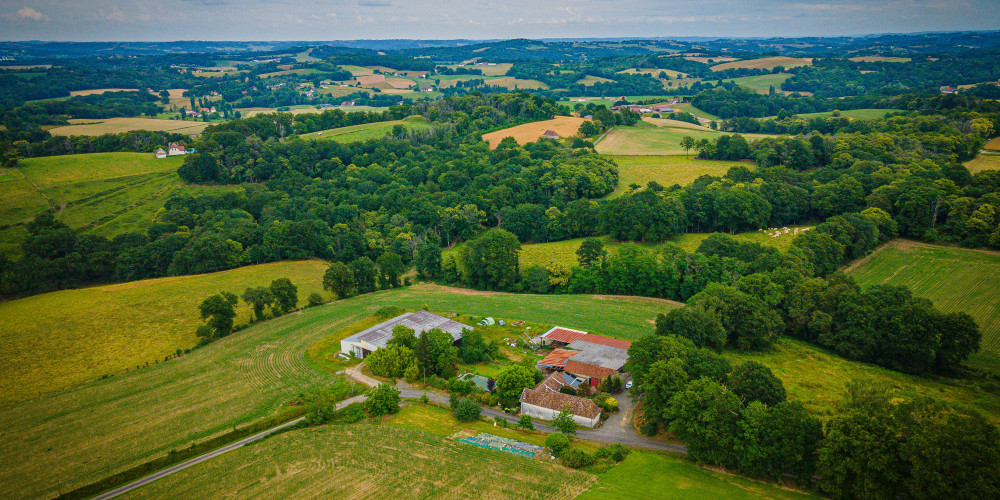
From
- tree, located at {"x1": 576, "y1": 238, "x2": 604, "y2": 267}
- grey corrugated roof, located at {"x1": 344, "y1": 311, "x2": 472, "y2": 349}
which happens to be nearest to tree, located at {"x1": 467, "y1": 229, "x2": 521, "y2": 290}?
tree, located at {"x1": 576, "y1": 238, "x2": 604, "y2": 267}

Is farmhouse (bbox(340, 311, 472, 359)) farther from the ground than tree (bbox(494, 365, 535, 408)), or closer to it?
closer to it

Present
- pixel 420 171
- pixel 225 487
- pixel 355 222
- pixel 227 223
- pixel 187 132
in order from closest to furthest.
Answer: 1. pixel 225 487
2. pixel 227 223
3. pixel 355 222
4. pixel 420 171
5. pixel 187 132

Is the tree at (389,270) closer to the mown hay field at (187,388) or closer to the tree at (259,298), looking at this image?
the mown hay field at (187,388)

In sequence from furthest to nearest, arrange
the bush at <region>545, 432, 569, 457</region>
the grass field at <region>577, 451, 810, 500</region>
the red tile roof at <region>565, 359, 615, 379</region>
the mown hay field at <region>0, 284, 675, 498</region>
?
the red tile roof at <region>565, 359, 615, 379</region> < the mown hay field at <region>0, 284, 675, 498</region> < the bush at <region>545, 432, 569, 457</region> < the grass field at <region>577, 451, 810, 500</region>

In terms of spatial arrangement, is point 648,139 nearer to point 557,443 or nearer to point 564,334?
point 564,334

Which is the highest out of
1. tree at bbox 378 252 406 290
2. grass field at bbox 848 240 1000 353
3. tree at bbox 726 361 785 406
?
tree at bbox 726 361 785 406

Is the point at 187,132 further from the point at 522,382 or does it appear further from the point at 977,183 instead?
the point at 977,183

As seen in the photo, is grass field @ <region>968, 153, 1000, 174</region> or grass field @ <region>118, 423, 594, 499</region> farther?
grass field @ <region>968, 153, 1000, 174</region>

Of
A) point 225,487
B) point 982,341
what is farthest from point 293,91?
point 982,341

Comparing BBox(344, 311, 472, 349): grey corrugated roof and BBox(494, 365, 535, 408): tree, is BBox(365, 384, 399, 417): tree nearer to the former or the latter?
BBox(494, 365, 535, 408): tree
